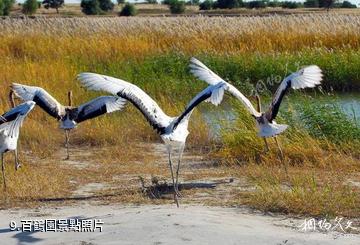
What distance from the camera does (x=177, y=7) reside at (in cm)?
6116

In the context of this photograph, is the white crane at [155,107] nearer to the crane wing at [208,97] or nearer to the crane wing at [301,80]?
the crane wing at [208,97]

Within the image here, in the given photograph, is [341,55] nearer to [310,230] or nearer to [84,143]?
[84,143]

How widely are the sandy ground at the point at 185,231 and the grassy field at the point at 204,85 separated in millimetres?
612

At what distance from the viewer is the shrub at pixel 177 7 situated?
60822 mm

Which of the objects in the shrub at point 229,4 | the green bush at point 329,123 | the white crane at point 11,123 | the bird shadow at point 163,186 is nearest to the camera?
the white crane at point 11,123

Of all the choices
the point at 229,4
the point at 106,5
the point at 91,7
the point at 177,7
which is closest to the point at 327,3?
the point at 229,4

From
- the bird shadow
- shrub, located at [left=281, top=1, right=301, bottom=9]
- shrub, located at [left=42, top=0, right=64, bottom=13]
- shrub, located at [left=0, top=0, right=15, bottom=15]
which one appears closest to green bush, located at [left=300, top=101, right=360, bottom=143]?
the bird shadow

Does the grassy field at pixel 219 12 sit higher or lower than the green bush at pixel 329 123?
higher

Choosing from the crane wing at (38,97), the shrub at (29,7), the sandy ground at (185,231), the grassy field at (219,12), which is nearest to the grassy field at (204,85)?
the sandy ground at (185,231)

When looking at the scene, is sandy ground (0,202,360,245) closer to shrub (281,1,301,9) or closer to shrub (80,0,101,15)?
shrub (80,0,101,15)

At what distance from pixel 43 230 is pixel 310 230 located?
2288 mm

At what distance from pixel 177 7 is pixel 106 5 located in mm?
6299

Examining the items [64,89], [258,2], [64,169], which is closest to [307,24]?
[64,89]

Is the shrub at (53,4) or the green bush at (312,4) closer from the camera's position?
the green bush at (312,4)
